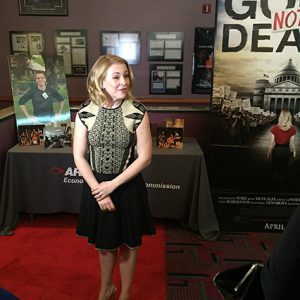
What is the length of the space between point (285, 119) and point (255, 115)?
21cm

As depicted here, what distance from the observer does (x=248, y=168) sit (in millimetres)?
2770

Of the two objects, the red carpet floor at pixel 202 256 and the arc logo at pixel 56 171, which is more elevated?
the arc logo at pixel 56 171

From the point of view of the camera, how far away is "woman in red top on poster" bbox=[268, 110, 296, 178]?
8.62 ft

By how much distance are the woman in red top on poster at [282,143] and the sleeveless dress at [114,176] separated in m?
1.31

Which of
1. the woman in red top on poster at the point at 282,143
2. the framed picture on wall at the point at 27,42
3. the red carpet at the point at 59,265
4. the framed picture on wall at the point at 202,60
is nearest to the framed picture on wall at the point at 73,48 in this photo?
the framed picture on wall at the point at 27,42

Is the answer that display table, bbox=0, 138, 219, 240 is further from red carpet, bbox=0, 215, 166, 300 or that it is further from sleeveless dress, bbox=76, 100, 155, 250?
sleeveless dress, bbox=76, 100, 155, 250

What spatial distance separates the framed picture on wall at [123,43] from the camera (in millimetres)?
3885

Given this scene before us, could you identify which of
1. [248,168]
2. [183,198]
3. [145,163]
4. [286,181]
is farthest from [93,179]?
[286,181]

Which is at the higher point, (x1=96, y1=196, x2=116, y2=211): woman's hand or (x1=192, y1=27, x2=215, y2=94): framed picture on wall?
(x1=192, y1=27, x2=215, y2=94): framed picture on wall

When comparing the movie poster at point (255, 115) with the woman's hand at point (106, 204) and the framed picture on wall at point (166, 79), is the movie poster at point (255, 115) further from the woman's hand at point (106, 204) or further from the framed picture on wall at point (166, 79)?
the framed picture on wall at point (166, 79)

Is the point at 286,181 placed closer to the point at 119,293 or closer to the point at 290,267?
the point at 119,293

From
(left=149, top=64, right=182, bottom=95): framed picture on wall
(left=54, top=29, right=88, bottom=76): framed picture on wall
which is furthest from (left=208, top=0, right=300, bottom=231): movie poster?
(left=54, top=29, right=88, bottom=76): framed picture on wall

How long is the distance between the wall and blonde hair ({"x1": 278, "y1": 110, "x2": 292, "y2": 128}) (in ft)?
5.13

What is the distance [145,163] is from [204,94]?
2.49 meters
